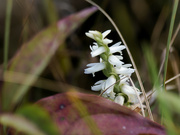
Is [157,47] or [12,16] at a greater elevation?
[12,16]

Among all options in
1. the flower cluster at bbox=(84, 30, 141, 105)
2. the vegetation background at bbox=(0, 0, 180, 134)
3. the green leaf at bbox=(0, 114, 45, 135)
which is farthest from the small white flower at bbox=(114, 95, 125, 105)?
the vegetation background at bbox=(0, 0, 180, 134)

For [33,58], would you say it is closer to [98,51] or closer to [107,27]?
[98,51]

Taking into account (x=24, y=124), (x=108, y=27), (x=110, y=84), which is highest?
(x=24, y=124)

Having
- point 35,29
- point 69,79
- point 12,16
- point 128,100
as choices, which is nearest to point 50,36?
point 128,100

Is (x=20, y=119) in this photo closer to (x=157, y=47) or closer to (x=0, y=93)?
(x=0, y=93)

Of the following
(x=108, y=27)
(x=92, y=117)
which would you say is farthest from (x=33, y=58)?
(x=108, y=27)

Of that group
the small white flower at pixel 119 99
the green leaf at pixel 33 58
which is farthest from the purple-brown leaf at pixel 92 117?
the small white flower at pixel 119 99

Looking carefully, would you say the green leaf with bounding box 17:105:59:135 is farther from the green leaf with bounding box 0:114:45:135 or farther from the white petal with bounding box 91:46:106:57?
the white petal with bounding box 91:46:106:57

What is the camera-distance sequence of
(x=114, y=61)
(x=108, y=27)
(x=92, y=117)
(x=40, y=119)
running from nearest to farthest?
(x=40, y=119)
(x=92, y=117)
(x=114, y=61)
(x=108, y=27)

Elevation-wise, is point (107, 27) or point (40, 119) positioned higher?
point (40, 119)

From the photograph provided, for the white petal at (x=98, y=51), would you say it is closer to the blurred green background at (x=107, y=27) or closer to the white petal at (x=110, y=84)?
the white petal at (x=110, y=84)

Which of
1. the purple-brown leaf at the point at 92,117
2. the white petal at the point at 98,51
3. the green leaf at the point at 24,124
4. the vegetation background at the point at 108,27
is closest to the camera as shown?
the green leaf at the point at 24,124
